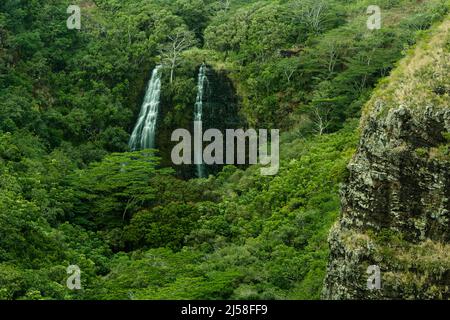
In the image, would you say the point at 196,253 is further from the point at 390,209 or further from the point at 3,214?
the point at 390,209

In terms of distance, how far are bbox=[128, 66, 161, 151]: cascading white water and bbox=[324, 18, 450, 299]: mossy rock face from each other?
19772 millimetres

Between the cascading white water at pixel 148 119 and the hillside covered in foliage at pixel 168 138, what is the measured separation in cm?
39

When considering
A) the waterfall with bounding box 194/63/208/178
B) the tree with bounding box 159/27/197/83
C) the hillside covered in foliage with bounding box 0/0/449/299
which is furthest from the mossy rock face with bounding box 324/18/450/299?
the tree with bounding box 159/27/197/83

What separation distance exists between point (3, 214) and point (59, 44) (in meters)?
18.3

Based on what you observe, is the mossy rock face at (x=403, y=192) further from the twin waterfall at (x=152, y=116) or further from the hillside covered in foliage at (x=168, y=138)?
the twin waterfall at (x=152, y=116)

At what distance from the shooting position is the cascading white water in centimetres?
3419

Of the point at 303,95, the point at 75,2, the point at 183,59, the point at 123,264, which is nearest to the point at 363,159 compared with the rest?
the point at 123,264

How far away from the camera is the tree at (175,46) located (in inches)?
1409

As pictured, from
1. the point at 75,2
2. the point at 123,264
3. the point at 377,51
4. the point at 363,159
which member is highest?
the point at 75,2

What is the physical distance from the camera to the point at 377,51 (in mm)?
32719

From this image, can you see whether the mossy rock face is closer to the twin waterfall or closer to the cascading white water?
the twin waterfall

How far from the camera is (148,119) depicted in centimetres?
3503

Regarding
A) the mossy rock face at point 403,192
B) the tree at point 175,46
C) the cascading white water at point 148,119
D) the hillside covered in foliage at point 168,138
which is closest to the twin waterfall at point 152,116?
the cascading white water at point 148,119

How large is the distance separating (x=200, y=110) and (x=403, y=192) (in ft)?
68.6
